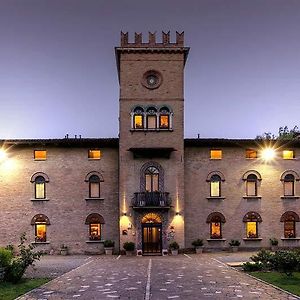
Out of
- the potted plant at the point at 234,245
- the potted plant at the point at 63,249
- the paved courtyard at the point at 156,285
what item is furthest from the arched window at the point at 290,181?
the potted plant at the point at 63,249

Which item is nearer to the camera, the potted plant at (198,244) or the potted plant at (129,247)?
the potted plant at (129,247)

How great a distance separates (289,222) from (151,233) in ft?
38.8

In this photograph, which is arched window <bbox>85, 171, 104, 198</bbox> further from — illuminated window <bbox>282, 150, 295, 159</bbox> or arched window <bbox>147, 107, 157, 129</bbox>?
illuminated window <bbox>282, 150, 295, 159</bbox>

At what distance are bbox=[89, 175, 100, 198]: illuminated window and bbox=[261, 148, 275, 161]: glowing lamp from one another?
554 inches

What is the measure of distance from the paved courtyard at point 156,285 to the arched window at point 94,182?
13.9 m

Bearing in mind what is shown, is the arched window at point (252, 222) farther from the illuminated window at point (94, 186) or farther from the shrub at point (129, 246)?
the illuminated window at point (94, 186)

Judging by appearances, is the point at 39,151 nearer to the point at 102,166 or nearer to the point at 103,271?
the point at 102,166

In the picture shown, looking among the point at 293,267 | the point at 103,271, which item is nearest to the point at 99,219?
the point at 103,271

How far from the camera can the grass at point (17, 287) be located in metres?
18.6

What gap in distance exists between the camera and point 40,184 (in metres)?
42.8

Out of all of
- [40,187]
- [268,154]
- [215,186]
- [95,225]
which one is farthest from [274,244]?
[40,187]

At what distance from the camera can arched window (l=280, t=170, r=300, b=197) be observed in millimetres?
43562

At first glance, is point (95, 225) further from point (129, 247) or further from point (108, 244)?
point (129, 247)

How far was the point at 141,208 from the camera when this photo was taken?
40531 millimetres
